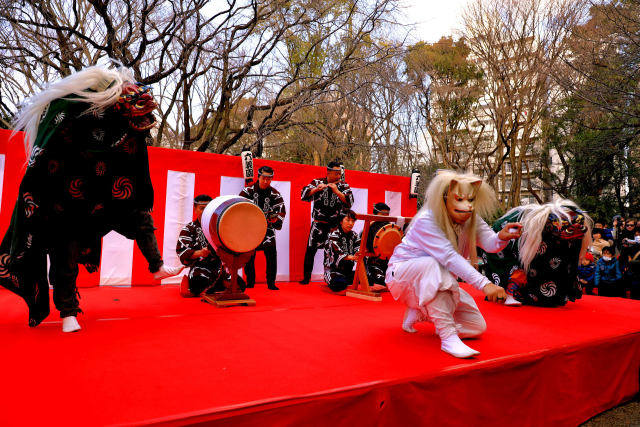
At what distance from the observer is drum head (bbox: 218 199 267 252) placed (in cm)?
297

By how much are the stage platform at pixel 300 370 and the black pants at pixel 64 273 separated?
0.14m

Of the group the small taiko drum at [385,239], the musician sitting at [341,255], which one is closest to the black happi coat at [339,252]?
the musician sitting at [341,255]

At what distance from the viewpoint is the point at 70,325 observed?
2.19m

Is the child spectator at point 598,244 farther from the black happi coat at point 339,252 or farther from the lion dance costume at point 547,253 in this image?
the black happi coat at point 339,252

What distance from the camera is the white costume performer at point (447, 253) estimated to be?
1.98 metres

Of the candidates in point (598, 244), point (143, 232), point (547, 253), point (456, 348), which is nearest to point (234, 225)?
point (143, 232)

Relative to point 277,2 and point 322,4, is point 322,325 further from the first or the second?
point 322,4

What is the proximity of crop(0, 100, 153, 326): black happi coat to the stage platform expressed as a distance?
32cm

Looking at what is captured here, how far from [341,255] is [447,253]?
7.38 ft

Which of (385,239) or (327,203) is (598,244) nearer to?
(385,239)

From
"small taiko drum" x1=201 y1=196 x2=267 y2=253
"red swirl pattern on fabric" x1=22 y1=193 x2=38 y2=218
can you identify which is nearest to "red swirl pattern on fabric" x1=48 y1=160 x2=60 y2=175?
"red swirl pattern on fabric" x1=22 y1=193 x2=38 y2=218

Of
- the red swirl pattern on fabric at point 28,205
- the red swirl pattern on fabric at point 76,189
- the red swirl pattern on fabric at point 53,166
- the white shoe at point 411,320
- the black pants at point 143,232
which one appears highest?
the red swirl pattern on fabric at point 53,166

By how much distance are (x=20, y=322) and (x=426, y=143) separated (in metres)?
14.1

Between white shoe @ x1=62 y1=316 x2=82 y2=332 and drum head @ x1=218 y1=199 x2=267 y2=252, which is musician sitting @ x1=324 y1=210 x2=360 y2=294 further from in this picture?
white shoe @ x1=62 y1=316 x2=82 y2=332
